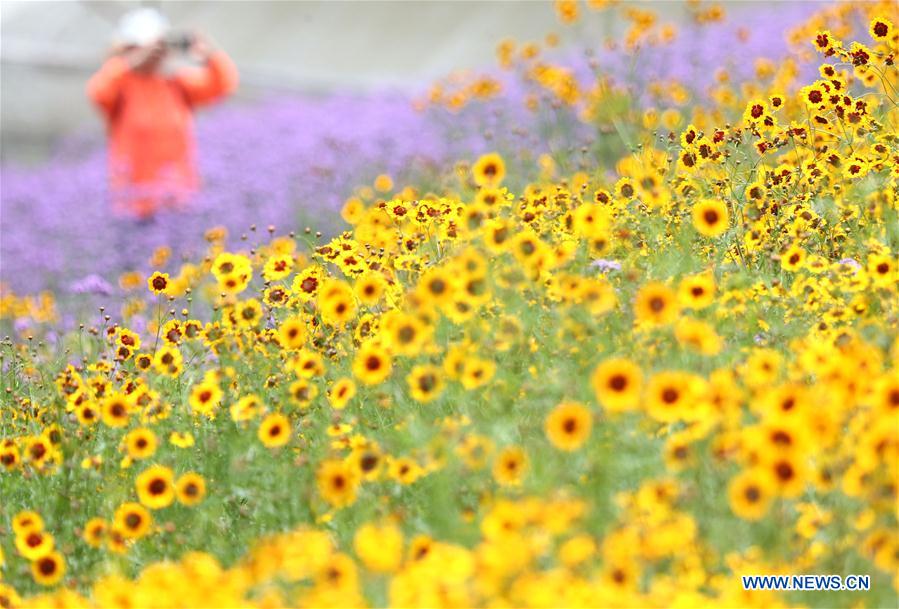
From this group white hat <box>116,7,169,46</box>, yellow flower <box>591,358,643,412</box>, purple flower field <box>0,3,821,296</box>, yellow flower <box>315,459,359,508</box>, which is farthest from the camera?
white hat <box>116,7,169,46</box>

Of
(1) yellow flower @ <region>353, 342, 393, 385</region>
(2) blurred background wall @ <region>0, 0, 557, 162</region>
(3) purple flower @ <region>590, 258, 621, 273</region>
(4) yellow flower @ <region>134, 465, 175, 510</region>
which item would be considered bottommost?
(4) yellow flower @ <region>134, 465, 175, 510</region>

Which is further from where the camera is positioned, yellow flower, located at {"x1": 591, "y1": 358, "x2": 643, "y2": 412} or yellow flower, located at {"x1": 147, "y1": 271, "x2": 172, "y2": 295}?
yellow flower, located at {"x1": 147, "y1": 271, "x2": 172, "y2": 295}

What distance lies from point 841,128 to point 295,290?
77.1 inches

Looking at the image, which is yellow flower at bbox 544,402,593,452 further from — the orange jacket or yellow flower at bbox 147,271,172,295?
the orange jacket

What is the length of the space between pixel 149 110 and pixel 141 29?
0.68 metres

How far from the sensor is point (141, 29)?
9.46 meters

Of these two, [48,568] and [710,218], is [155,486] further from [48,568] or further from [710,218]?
[710,218]

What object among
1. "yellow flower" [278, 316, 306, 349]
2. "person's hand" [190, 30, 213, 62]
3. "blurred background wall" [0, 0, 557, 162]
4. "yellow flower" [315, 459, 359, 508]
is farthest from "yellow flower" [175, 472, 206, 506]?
"blurred background wall" [0, 0, 557, 162]

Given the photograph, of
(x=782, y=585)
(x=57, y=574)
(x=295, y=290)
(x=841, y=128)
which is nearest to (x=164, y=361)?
(x=295, y=290)

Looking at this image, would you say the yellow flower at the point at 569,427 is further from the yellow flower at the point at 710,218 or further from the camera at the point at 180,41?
the camera at the point at 180,41

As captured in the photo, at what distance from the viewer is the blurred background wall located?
52.2 ft

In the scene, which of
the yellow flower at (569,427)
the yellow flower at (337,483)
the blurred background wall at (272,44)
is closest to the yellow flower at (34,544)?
the yellow flower at (337,483)

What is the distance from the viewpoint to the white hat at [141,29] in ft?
→ 30.8

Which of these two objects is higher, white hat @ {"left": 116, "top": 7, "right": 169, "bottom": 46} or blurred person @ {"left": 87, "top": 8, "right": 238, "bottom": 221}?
white hat @ {"left": 116, "top": 7, "right": 169, "bottom": 46}
